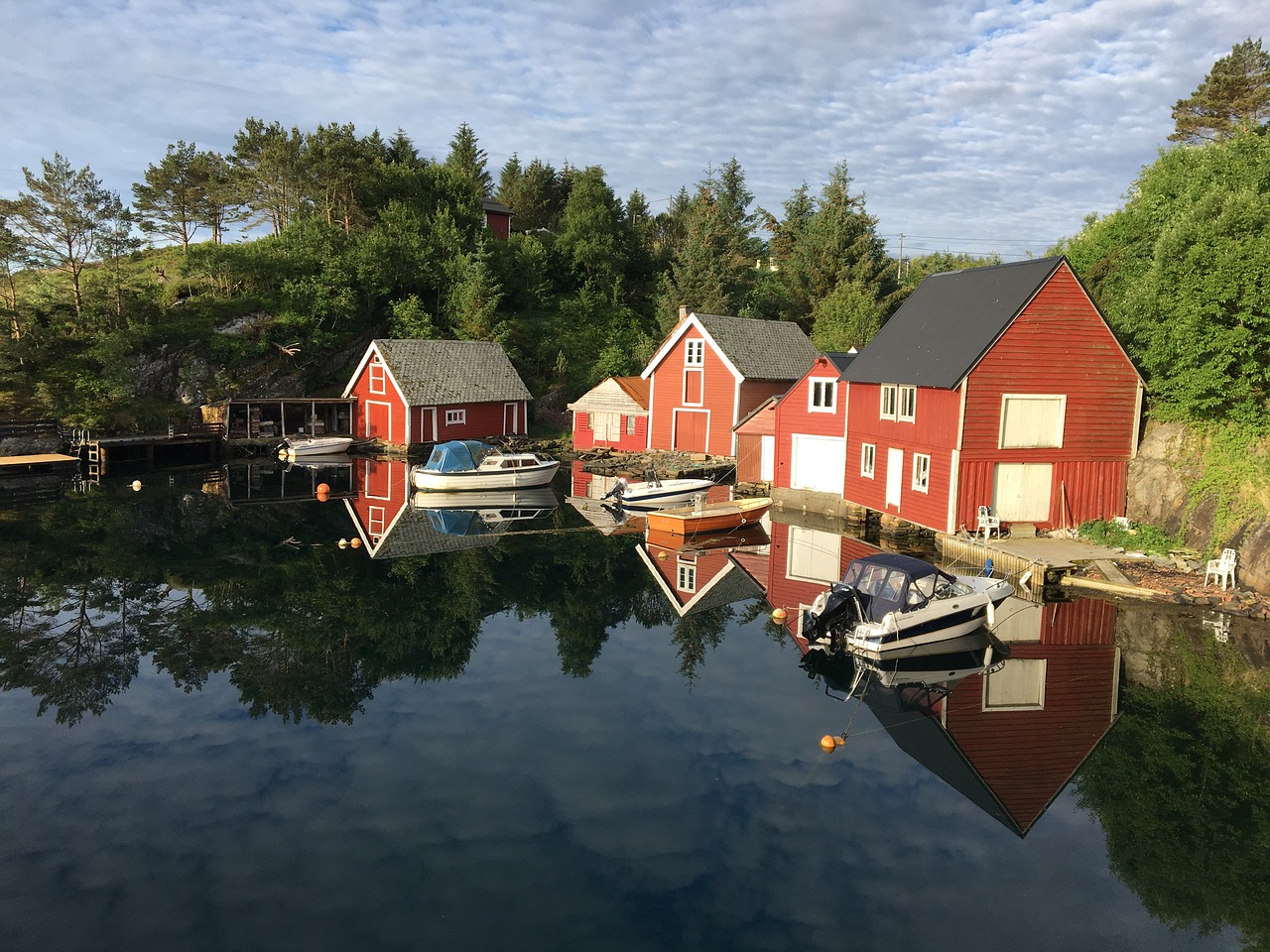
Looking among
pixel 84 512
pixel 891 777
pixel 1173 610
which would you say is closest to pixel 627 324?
pixel 84 512

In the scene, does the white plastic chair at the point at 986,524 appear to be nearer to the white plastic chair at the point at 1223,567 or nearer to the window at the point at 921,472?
the window at the point at 921,472

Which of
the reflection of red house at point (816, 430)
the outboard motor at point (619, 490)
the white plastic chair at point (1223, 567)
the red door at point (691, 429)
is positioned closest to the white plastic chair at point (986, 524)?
the white plastic chair at point (1223, 567)

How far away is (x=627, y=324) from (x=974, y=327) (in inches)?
1601

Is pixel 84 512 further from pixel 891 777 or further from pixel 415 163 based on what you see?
pixel 415 163

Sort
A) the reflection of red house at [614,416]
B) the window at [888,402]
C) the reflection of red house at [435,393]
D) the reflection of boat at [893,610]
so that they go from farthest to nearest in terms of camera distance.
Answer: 1. the reflection of red house at [435,393]
2. the reflection of red house at [614,416]
3. the window at [888,402]
4. the reflection of boat at [893,610]

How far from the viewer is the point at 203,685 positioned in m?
16.9

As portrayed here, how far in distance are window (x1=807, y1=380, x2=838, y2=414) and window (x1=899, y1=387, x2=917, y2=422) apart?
→ 4372 mm

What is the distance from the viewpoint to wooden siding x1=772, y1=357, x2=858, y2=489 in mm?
31953

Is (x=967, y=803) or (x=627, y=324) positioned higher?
(x=627, y=324)

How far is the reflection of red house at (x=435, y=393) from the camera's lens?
4816 cm

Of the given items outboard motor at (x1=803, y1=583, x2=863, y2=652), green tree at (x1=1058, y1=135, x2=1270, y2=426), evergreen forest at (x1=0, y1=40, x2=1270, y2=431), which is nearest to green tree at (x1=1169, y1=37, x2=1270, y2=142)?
evergreen forest at (x1=0, y1=40, x2=1270, y2=431)

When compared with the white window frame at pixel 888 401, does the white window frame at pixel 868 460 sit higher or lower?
lower

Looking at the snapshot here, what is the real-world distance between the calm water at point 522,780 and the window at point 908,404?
27.2 ft

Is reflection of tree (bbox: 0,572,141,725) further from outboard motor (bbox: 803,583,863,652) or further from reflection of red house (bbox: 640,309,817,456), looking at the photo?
reflection of red house (bbox: 640,309,817,456)
